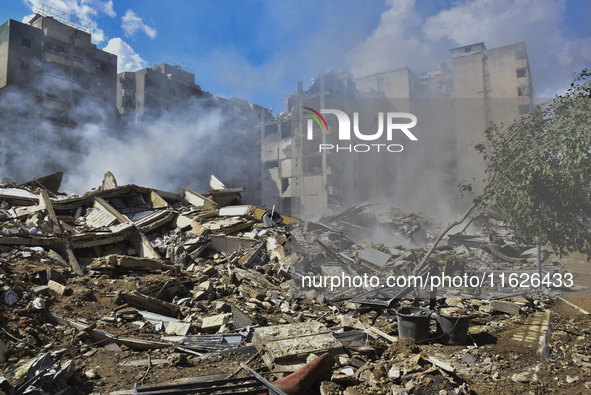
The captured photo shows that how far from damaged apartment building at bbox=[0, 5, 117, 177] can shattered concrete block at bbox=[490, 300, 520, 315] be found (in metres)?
32.7

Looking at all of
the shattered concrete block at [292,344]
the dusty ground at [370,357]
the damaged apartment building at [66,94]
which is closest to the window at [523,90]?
the dusty ground at [370,357]

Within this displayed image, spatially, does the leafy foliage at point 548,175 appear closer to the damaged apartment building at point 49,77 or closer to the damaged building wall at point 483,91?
the damaged building wall at point 483,91

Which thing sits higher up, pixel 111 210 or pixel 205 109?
pixel 205 109

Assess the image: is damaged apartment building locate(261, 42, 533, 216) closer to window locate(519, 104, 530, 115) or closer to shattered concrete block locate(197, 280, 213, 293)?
window locate(519, 104, 530, 115)

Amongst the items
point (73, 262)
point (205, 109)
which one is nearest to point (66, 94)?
point (205, 109)

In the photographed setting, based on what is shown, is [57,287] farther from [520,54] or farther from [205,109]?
[205,109]

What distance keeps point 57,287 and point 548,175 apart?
9864 mm

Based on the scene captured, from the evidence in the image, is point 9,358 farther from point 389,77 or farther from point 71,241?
point 389,77

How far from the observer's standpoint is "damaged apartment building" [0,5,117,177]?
1111 inches

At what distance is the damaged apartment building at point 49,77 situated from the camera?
28.2 m

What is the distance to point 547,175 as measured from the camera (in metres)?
7.79

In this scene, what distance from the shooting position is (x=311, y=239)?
10430mm

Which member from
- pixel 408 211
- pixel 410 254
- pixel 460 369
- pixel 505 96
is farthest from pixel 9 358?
pixel 505 96

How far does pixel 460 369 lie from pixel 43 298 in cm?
636
